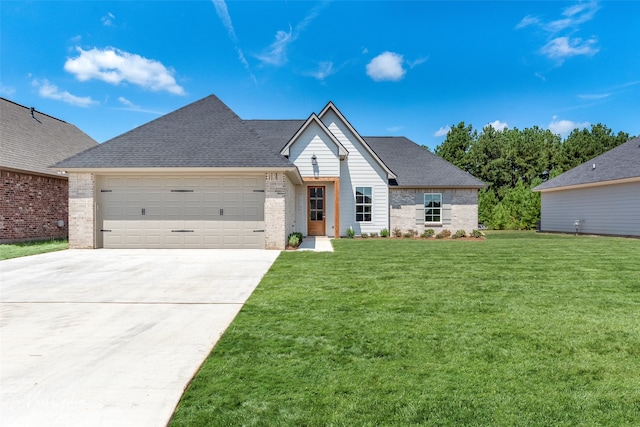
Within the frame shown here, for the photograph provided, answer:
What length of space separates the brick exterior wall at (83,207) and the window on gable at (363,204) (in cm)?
1212

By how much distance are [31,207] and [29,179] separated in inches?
51.3

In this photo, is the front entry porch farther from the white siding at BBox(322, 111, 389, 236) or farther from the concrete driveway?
the concrete driveway

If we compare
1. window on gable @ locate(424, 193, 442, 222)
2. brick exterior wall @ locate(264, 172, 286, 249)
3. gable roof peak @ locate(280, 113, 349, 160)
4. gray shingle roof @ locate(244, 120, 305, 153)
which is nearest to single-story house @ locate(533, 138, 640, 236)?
window on gable @ locate(424, 193, 442, 222)

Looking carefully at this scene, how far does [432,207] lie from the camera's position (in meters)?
18.9

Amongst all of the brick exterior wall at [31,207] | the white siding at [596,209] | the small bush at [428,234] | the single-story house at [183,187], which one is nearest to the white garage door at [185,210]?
the single-story house at [183,187]

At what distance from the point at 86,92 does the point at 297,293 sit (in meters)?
20.7

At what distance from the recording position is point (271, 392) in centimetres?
271

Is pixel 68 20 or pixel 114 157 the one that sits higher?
pixel 68 20

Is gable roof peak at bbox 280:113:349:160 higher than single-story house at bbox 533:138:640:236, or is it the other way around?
gable roof peak at bbox 280:113:349:160

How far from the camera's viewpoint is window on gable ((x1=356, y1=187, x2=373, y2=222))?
59.6 ft

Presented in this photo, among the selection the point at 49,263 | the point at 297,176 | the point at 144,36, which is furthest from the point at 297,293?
the point at 144,36

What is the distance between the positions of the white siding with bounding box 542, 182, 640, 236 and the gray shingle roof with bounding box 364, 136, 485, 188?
7406 mm

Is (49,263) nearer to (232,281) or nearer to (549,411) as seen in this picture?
(232,281)

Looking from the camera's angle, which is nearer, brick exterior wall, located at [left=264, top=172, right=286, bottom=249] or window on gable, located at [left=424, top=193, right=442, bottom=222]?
brick exterior wall, located at [left=264, top=172, right=286, bottom=249]
